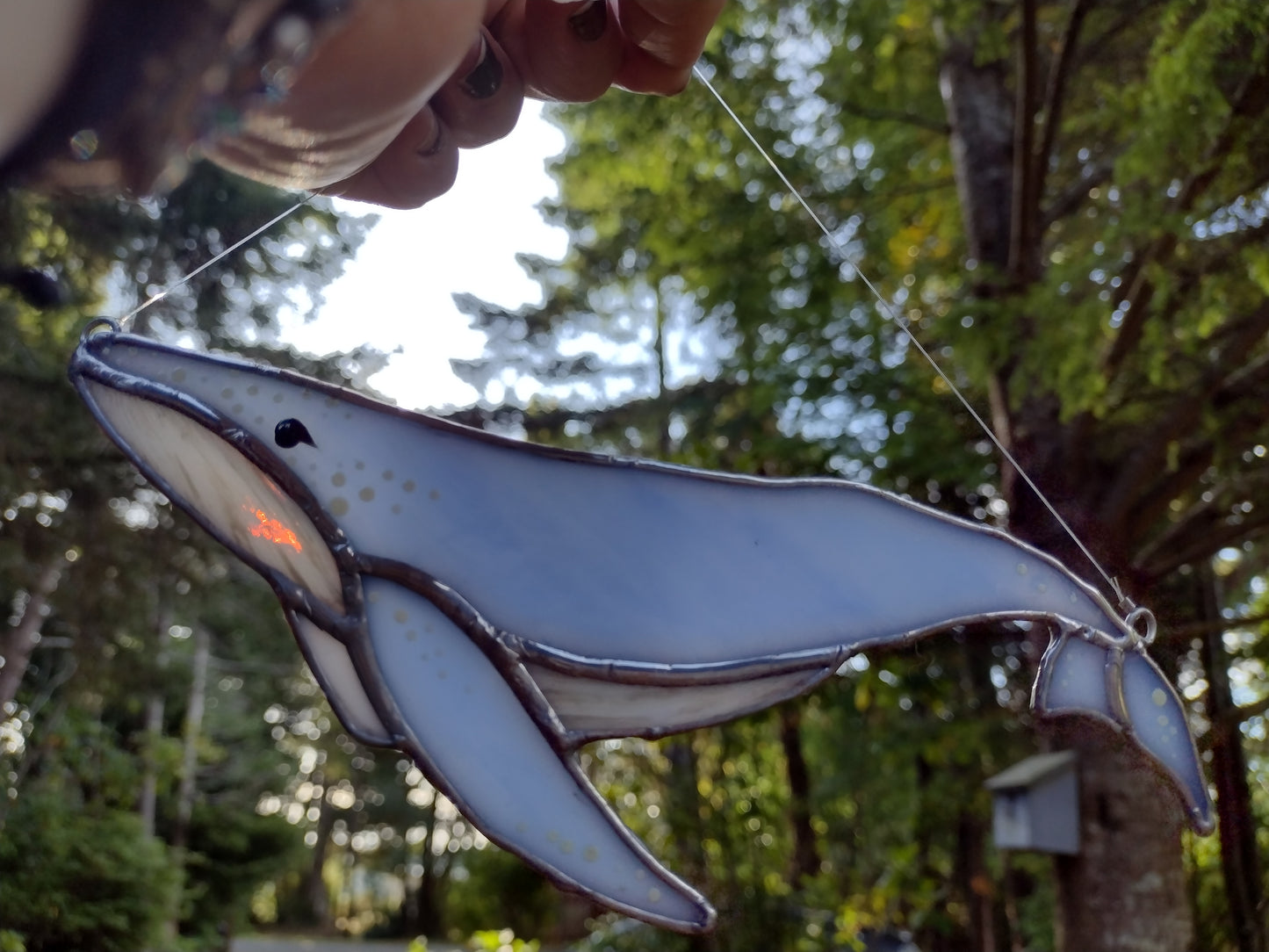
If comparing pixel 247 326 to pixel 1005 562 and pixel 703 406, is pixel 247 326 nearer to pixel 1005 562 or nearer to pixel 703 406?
pixel 703 406

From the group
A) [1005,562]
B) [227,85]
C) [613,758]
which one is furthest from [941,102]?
[227,85]

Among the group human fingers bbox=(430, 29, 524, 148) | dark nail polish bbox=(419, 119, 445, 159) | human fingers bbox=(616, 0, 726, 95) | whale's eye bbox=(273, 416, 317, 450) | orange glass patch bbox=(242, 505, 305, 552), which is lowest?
orange glass patch bbox=(242, 505, 305, 552)

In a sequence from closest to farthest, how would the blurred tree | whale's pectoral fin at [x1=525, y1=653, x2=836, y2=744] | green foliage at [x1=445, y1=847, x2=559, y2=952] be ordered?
whale's pectoral fin at [x1=525, y1=653, x2=836, y2=744] → the blurred tree → green foliage at [x1=445, y1=847, x2=559, y2=952]

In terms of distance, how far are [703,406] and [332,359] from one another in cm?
555

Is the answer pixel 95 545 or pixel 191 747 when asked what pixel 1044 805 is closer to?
pixel 95 545

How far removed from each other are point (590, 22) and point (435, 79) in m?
0.50

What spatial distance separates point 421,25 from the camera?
147 centimetres

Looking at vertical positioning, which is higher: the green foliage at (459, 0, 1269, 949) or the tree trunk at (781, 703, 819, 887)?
the green foliage at (459, 0, 1269, 949)

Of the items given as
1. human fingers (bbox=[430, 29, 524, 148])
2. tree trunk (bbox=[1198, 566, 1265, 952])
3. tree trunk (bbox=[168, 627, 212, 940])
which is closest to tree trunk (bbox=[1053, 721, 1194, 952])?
tree trunk (bbox=[1198, 566, 1265, 952])

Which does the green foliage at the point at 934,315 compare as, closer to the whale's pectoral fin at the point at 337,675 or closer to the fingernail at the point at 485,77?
the fingernail at the point at 485,77

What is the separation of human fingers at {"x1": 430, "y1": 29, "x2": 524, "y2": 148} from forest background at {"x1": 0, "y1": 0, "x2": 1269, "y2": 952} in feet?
1.25

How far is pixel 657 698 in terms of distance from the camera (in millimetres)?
1512

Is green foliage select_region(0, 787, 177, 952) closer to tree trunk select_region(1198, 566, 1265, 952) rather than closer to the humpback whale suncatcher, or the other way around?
the humpback whale suncatcher

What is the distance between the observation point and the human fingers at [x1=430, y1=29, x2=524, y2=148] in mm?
1962
